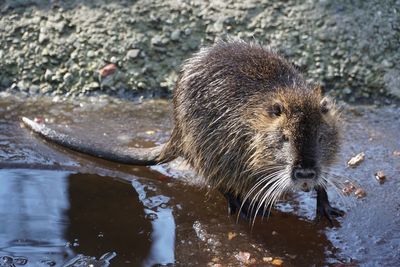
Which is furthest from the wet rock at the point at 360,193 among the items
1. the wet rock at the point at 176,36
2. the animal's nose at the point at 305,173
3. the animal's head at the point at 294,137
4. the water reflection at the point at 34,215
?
the wet rock at the point at 176,36

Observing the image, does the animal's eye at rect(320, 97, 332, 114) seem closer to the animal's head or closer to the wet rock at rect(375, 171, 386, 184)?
the animal's head

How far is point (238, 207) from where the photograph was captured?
392 cm

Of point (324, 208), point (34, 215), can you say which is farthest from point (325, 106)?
point (34, 215)

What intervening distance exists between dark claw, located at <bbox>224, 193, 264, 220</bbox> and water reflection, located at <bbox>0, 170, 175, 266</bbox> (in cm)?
34

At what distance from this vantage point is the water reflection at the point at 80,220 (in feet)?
11.3

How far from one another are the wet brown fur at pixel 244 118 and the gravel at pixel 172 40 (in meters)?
1.37

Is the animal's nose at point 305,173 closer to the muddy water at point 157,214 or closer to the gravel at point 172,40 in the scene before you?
the muddy water at point 157,214

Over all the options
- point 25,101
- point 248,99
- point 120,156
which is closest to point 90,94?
point 25,101

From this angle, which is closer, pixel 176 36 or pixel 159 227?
pixel 159 227

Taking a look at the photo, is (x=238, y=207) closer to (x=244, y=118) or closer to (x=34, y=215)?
(x=244, y=118)

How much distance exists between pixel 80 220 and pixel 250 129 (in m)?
1.02

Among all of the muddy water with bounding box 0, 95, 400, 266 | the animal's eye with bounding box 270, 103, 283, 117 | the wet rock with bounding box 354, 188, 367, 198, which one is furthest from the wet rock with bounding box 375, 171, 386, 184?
the animal's eye with bounding box 270, 103, 283, 117

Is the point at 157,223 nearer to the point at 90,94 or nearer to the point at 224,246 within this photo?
the point at 224,246

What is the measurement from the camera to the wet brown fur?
3.51 meters
